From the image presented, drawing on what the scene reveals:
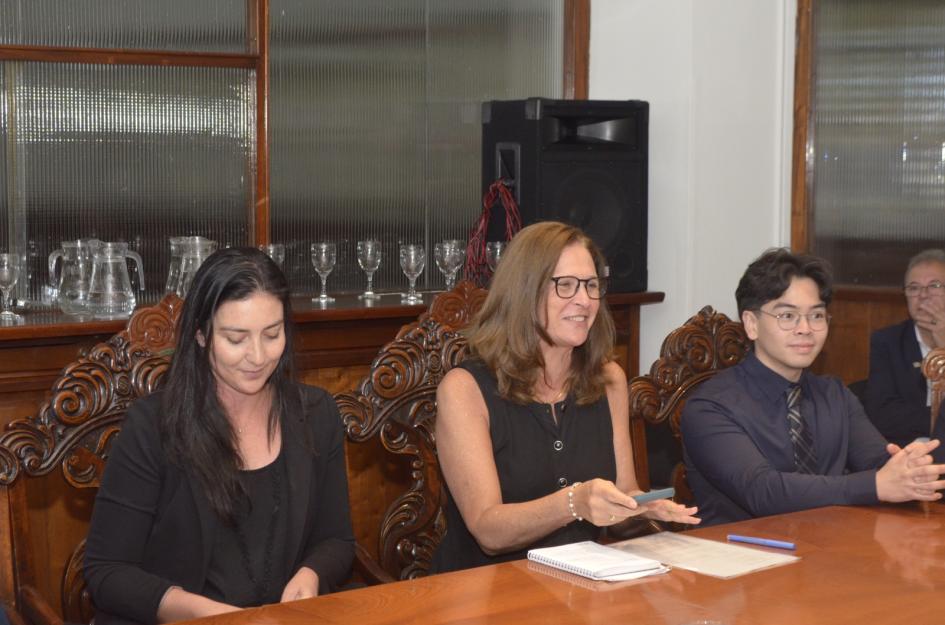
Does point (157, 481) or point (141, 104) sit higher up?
point (141, 104)

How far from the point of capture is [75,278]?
382 centimetres

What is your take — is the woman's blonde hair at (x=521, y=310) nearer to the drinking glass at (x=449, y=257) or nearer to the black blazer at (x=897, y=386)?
the drinking glass at (x=449, y=257)

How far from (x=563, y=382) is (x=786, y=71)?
104 inches

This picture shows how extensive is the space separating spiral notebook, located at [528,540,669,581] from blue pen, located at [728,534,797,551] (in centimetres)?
25

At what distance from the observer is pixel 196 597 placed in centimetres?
227

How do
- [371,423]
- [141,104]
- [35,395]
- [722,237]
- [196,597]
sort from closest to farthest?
1. [196,597]
2. [371,423]
3. [35,395]
4. [141,104]
5. [722,237]

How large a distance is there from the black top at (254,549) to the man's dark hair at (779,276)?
1253 millimetres

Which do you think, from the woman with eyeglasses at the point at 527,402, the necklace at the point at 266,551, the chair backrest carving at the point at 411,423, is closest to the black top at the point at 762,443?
the woman with eyeglasses at the point at 527,402

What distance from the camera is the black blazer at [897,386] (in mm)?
4242

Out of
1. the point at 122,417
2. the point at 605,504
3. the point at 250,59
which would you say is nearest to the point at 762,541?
the point at 605,504

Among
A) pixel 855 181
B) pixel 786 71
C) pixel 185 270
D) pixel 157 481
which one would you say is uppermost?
pixel 786 71

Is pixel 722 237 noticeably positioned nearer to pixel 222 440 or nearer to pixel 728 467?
pixel 728 467

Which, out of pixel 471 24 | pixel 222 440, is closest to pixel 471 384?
pixel 222 440

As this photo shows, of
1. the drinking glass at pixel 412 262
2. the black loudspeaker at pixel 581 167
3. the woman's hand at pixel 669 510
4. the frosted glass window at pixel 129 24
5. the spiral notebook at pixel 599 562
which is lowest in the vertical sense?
the spiral notebook at pixel 599 562
